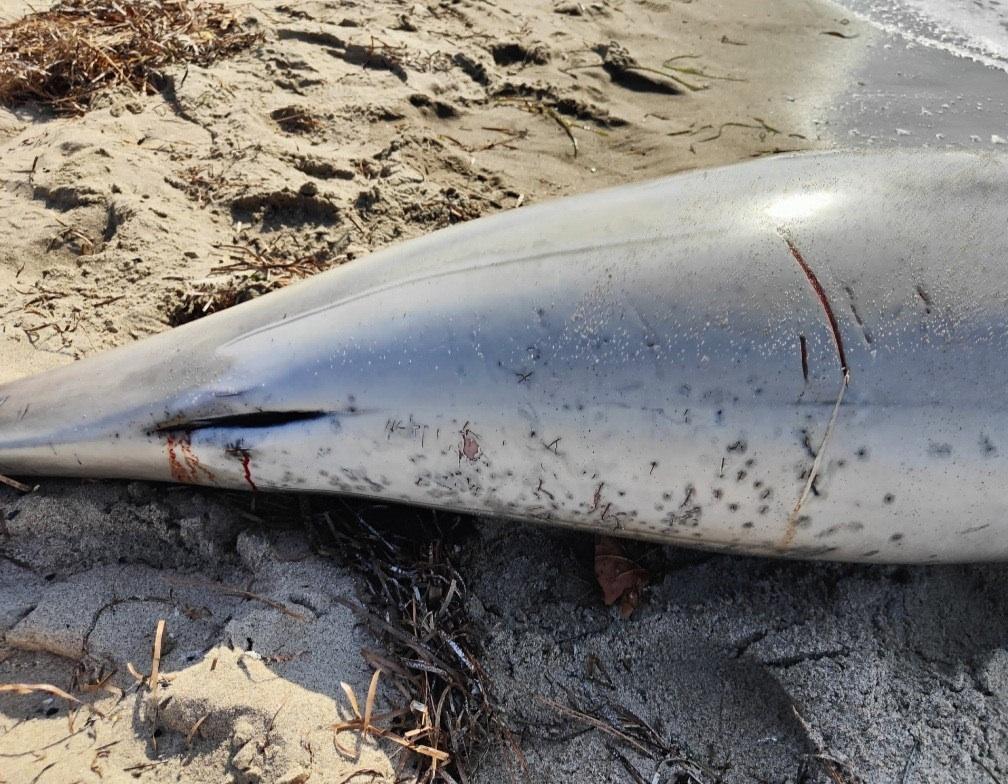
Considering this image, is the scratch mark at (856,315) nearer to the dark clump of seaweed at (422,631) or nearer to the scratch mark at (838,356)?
the scratch mark at (838,356)

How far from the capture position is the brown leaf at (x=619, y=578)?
7.02 feet

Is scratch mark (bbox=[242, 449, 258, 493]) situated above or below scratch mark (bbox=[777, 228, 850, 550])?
below

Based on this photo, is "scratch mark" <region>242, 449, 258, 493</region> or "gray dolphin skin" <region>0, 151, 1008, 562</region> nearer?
"gray dolphin skin" <region>0, 151, 1008, 562</region>

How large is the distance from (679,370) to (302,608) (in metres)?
1.01

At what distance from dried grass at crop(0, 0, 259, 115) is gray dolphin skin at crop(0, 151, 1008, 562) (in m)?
1.89

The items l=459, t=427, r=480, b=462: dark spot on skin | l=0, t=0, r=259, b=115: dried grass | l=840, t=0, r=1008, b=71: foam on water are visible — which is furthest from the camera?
l=840, t=0, r=1008, b=71: foam on water

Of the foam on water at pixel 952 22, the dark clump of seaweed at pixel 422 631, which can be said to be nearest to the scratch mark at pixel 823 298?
the dark clump of seaweed at pixel 422 631

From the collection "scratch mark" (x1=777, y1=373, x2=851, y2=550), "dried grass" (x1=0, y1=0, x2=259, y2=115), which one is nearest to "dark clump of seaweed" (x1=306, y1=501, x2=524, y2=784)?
"scratch mark" (x1=777, y1=373, x2=851, y2=550)

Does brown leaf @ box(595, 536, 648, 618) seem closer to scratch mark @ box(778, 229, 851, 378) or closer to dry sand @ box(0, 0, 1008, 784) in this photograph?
dry sand @ box(0, 0, 1008, 784)

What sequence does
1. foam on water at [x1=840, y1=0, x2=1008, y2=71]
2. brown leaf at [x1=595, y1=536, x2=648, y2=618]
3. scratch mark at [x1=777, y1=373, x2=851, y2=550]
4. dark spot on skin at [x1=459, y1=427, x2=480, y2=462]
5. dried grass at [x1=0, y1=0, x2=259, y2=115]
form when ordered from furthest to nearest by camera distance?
1. foam on water at [x1=840, y1=0, x2=1008, y2=71]
2. dried grass at [x1=0, y1=0, x2=259, y2=115]
3. brown leaf at [x1=595, y1=536, x2=648, y2=618]
4. dark spot on skin at [x1=459, y1=427, x2=480, y2=462]
5. scratch mark at [x1=777, y1=373, x2=851, y2=550]

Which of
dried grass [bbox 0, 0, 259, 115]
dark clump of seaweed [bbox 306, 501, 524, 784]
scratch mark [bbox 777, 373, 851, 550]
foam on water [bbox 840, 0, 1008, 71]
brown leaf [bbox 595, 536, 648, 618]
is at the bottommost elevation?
dark clump of seaweed [bbox 306, 501, 524, 784]

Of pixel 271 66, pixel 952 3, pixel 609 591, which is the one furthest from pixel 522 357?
pixel 952 3

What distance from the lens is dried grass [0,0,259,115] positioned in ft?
11.4

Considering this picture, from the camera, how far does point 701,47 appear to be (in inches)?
167
